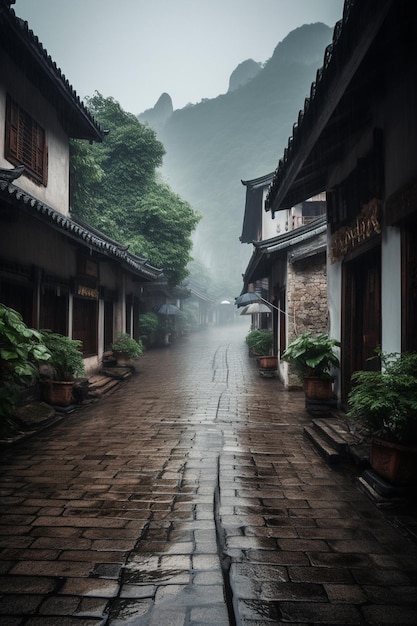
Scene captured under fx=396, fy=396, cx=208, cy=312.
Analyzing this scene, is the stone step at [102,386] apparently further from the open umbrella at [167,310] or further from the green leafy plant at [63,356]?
the open umbrella at [167,310]

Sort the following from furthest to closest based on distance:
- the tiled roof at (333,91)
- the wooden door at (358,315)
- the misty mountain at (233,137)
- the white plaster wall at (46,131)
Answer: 1. the misty mountain at (233,137)
2. the white plaster wall at (46,131)
3. the wooden door at (358,315)
4. the tiled roof at (333,91)

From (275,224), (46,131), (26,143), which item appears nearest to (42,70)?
(26,143)

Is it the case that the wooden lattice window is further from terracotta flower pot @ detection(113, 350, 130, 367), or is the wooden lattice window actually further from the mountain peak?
the mountain peak

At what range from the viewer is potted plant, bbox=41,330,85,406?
23.1ft

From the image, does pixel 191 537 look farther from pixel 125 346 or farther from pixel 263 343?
pixel 263 343

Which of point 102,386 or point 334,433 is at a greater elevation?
point 334,433

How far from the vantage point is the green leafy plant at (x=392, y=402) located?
3.33 m

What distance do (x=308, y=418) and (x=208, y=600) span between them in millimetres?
5093

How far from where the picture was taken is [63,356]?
7062 mm

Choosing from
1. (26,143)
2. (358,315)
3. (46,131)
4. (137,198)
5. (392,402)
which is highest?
(137,198)

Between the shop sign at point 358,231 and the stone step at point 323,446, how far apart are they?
268cm

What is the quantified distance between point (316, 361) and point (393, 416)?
322cm

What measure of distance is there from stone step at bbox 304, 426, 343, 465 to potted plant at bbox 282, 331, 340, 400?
101cm

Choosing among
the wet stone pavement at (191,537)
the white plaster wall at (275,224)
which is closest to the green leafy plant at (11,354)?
the wet stone pavement at (191,537)
